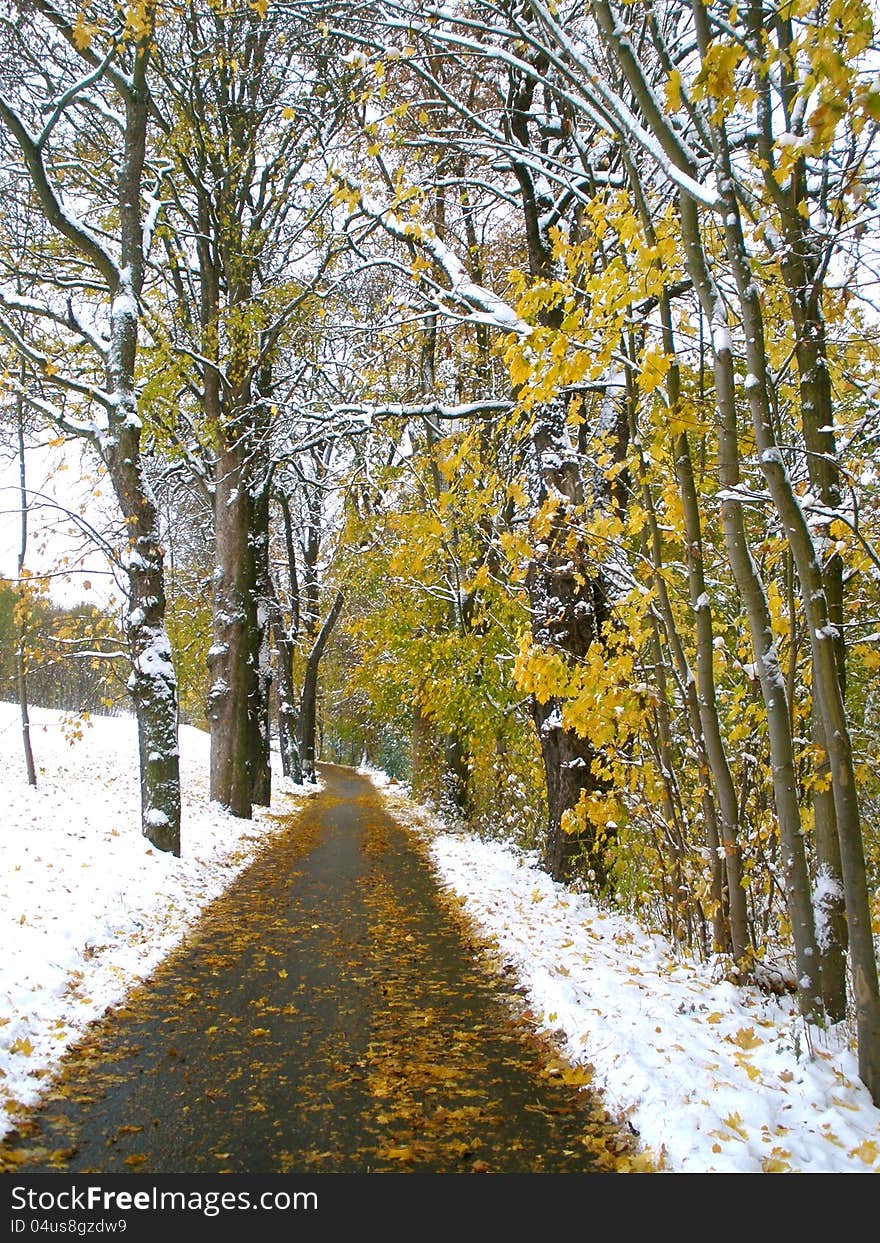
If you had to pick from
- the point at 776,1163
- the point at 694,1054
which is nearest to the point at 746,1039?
the point at 694,1054

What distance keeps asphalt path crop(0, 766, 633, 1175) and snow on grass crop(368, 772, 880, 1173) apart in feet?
0.60

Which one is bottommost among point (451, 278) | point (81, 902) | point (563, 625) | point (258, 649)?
point (81, 902)

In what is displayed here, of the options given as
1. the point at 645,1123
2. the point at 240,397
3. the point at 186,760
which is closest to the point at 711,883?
the point at 645,1123

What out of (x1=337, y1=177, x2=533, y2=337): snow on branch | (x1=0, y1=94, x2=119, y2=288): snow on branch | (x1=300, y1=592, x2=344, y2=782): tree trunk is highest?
(x1=0, y1=94, x2=119, y2=288): snow on branch

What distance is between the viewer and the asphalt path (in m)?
3.21

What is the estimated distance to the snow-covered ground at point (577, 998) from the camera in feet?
10.8

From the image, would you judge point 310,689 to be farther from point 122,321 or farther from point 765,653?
point 765,653

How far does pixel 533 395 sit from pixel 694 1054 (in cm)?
344

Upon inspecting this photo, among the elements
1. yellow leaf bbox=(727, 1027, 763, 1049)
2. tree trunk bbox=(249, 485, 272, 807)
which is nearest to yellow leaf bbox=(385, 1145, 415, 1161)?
yellow leaf bbox=(727, 1027, 763, 1049)

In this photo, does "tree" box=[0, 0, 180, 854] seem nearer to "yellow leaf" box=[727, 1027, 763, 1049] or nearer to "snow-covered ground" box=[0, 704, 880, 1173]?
"snow-covered ground" box=[0, 704, 880, 1173]

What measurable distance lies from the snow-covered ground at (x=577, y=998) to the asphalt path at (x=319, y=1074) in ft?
0.62

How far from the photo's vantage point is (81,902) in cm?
654

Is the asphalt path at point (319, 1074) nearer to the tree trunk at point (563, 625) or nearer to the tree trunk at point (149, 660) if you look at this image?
the tree trunk at point (563, 625)

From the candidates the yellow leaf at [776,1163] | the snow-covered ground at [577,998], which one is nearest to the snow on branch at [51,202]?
the snow-covered ground at [577,998]
